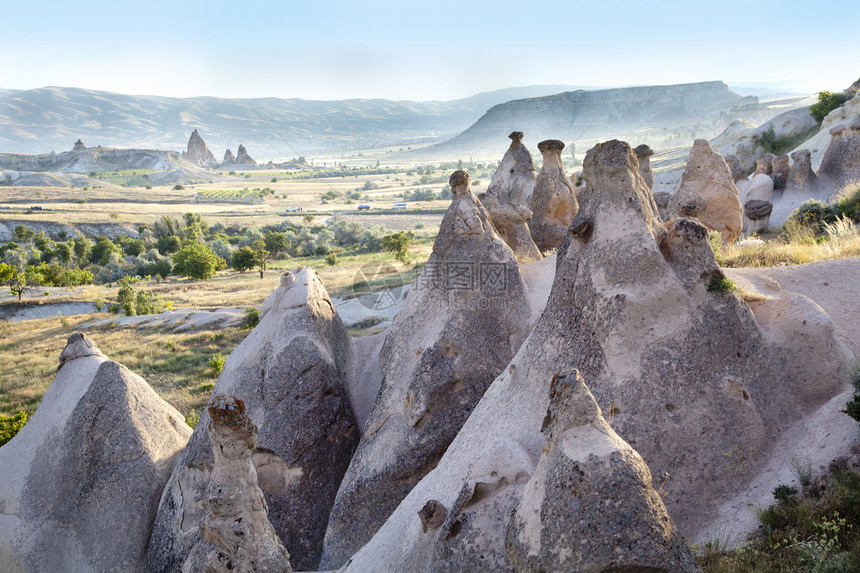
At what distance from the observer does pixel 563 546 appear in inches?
138

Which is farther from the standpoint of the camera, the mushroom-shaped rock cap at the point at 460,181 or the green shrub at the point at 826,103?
the green shrub at the point at 826,103

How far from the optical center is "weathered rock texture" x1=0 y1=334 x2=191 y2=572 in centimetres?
790

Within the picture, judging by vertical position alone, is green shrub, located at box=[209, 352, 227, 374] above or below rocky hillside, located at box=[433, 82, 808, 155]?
below

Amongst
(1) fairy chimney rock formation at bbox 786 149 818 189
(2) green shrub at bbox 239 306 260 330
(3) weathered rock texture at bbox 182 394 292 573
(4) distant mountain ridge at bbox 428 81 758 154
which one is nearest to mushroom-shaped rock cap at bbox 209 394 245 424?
(3) weathered rock texture at bbox 182 394 292 573

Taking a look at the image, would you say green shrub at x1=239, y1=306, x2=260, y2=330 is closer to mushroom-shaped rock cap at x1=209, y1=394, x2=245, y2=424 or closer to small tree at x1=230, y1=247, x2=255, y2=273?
mushroom-shaped rock cap at x1=209, y1=394, x2=245, y2=424

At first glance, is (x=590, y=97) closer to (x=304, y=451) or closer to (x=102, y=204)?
(x=102, y=204)

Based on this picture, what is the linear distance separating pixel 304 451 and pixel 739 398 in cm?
555

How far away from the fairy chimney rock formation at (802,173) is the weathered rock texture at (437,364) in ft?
59.1

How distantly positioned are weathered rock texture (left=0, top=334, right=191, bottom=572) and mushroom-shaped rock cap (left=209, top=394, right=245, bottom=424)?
4811 mm

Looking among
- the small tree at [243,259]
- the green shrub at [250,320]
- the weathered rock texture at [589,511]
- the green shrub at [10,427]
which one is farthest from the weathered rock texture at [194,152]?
the weathered rock texture at [589,511]

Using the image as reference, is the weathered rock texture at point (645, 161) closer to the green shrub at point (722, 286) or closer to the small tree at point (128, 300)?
the green shrub at point (722, 286)

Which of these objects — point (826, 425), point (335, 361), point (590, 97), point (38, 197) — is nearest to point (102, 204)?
point (38, 197)

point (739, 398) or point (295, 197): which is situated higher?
point (739, 398)

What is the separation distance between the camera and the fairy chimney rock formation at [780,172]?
74.1 feet
